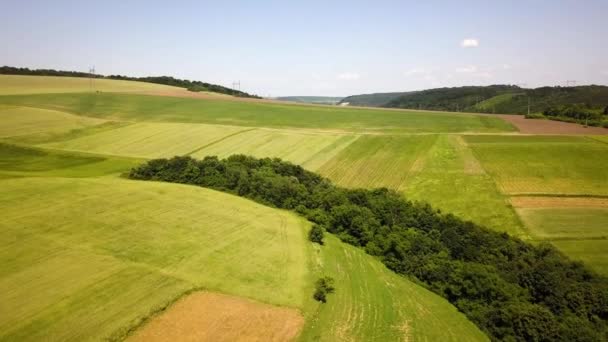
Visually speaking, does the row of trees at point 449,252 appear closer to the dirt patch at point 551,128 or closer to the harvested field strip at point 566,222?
the harvested field strip at point 566,222

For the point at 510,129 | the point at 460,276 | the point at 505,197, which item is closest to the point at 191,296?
→ the point at 460,276

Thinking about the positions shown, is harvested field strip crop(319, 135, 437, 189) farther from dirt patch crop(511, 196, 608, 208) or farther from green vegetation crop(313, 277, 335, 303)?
green vegetation crop(313, 277, 335, 303)

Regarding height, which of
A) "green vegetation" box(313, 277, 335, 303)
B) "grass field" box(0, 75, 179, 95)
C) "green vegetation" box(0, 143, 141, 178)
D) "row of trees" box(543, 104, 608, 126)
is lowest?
"green vegetation" box(313, 277, 335, 303)

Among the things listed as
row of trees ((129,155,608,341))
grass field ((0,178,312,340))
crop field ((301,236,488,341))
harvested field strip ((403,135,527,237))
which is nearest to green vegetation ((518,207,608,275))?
harvested field strip ((403,135,527,237))

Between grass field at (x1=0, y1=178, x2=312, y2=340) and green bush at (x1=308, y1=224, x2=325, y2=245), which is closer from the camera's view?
grass field at (x1=0, y1=178, x2=312, y2=340)

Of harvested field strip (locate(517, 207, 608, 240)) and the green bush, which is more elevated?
harvested field strip (locate(517, 207, 608, 240))

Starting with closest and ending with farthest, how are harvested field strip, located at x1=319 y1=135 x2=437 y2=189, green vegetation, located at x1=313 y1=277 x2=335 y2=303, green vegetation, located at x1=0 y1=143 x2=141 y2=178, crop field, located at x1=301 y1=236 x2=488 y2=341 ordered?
crop field, located at x1=301 y1=236 x2=488 y2=341
green vegetation, located at x1=313 y1=277 x2=335 y2=303
green vegetation, located at x1=0 y1=143 x2=141 y2=178
harvested field strip, located at x1=319 y1=135 x2=437 y2=189

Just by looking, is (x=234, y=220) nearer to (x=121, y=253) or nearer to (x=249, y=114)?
(x=121, y=253)
